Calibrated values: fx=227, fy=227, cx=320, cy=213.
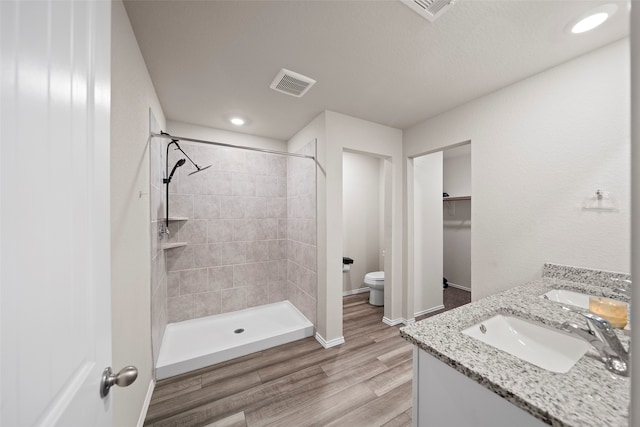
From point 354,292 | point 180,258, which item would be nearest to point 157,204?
point 180,258

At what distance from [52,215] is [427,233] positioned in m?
3.30

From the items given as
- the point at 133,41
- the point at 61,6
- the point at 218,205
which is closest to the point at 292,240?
the point at 218,205

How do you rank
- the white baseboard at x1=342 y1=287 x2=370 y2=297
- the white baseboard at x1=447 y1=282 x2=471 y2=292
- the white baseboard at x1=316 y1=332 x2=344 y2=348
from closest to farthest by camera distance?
the white baseboard at x1=316 y1=332 x2=344 y2=348
the white baseboard at x1=342 y1=287 x2=370 y2=297
the white baseboard at x1=447 y1=282 x2=471 y2=292

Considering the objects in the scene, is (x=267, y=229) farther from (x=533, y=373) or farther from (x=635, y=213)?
(x=635, y=213)

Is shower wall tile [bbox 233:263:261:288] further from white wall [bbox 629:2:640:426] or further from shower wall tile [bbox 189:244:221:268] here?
white wall [bbox 629:2:640:426]

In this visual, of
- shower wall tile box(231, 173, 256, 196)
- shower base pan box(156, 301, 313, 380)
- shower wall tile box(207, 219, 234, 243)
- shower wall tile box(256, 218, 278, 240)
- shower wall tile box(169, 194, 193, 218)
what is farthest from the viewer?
shower wall tile box(256, 218, 278, 240)

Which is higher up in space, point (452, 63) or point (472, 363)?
point (452, 63)

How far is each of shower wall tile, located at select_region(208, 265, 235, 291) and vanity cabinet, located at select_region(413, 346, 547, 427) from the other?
8.21ft

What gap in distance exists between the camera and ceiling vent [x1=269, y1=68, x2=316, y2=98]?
1741mm

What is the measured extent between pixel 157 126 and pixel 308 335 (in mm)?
2543

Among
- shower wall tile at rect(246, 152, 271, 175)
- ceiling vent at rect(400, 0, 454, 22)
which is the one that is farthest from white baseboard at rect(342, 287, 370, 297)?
ceiling vent at rect(400, 0, 454, 22)

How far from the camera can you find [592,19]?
1266 mm

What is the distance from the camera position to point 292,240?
310 centimetres

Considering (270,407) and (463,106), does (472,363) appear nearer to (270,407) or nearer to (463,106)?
(270,407)
